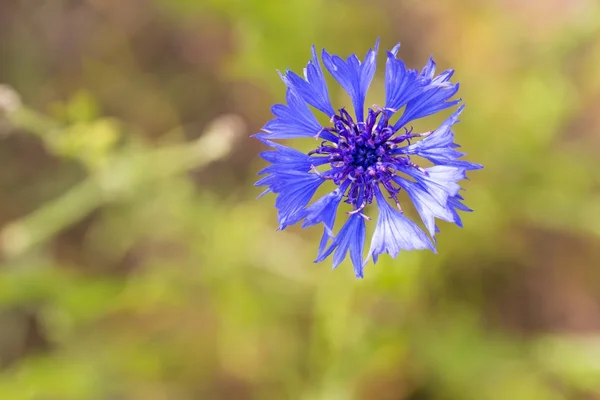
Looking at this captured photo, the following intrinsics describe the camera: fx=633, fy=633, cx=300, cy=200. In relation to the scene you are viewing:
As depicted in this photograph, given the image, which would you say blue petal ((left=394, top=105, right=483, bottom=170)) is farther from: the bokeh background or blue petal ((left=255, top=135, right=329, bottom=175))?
the bokeh background

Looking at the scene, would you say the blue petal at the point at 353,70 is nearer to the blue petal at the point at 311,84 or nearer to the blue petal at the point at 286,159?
the blue petal at the point at 311,84

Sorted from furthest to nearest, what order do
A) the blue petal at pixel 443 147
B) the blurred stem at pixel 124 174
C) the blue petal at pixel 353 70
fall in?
1. the blurred stem at pixel 124 174
2. the blue petal at pixel 353 70
3. the blue petal at pixel 443 147

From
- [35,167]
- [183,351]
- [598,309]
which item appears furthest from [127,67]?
[598,309]

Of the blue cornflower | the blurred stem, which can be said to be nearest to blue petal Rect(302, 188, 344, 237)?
the blue cornflower

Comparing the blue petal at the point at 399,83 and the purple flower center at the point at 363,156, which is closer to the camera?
the blue petal at the point at 399,83

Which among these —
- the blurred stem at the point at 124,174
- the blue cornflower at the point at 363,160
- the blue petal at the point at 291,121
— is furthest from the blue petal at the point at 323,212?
the blurred stem at the point at 124,174

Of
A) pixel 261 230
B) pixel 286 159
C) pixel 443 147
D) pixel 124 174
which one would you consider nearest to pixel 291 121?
pixel 286 159

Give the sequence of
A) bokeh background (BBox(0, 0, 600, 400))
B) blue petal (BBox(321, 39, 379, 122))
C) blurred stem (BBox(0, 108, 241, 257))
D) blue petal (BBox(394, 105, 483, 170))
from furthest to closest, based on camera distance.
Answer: bokeh background (BBox(0, 0, 600, 400))
blurred stem (BBox(0, 108, 241, 257))
blue petal (BBox(321, 39, 379, 122))
blue petal (BBox(394, 105, 483, 170))
